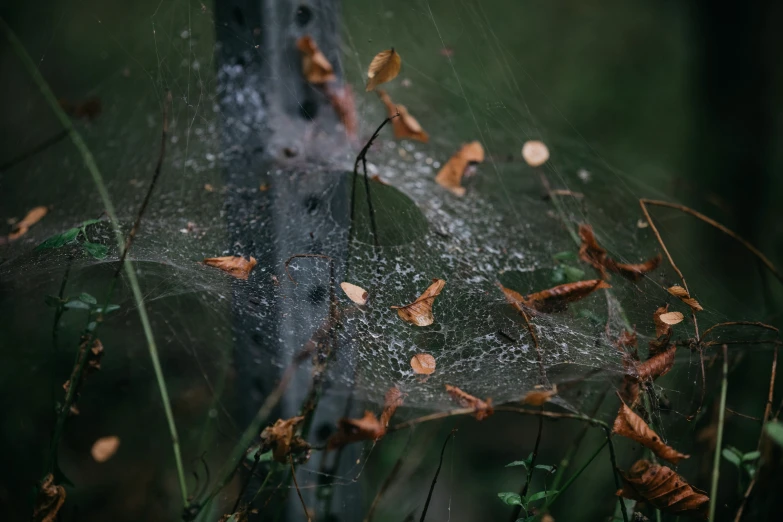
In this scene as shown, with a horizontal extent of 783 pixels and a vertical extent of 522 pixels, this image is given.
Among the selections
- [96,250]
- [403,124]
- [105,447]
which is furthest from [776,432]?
[105,447]

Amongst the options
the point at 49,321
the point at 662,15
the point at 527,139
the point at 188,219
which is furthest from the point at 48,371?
the point at 662,15

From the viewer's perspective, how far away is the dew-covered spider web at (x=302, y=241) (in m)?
1.22

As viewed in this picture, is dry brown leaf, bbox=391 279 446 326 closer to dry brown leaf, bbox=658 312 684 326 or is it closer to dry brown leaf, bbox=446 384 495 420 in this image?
dry brown leaf, bbox=446 384 495 420

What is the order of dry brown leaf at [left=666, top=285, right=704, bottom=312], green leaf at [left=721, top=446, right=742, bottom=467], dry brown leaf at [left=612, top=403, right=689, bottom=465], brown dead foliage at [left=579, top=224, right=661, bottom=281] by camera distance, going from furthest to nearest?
brown dead foliage at [left=579, top=224, right=661, bottom=281], dry brown leaf at [left=666, top=285, right=704, bottom=312], green leaf at [left=721, top=446, right=742, bottom=467], dry brown leaf at [left=612, top=403, right=689, bottom=465]

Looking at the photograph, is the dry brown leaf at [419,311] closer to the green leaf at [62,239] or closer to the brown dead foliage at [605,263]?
the brown dead foliage at [605,263]

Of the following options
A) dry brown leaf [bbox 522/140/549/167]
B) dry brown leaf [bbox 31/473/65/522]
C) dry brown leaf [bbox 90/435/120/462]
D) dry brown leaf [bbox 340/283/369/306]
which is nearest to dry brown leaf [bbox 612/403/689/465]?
dry brown leaf [bbox 340/283/369/306]

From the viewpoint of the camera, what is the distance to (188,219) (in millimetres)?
Answer: 1534

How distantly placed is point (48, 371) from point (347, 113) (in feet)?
5.94

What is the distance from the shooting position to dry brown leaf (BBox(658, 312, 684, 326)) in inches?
45.4

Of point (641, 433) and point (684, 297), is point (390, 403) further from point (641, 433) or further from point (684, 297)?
point (684, 297)

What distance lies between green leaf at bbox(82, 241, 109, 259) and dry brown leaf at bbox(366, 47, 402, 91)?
2.68 ft

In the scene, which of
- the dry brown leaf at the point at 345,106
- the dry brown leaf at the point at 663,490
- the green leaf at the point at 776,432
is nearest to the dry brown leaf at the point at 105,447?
the dry brown leaf at the point at 345,106

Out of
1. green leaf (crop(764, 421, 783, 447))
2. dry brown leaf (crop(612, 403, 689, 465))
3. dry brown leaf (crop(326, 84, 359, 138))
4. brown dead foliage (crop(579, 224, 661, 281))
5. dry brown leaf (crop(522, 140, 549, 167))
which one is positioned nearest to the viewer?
green leaf (crop(764, 421, 783, 447))

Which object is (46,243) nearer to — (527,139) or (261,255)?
(261,255)
